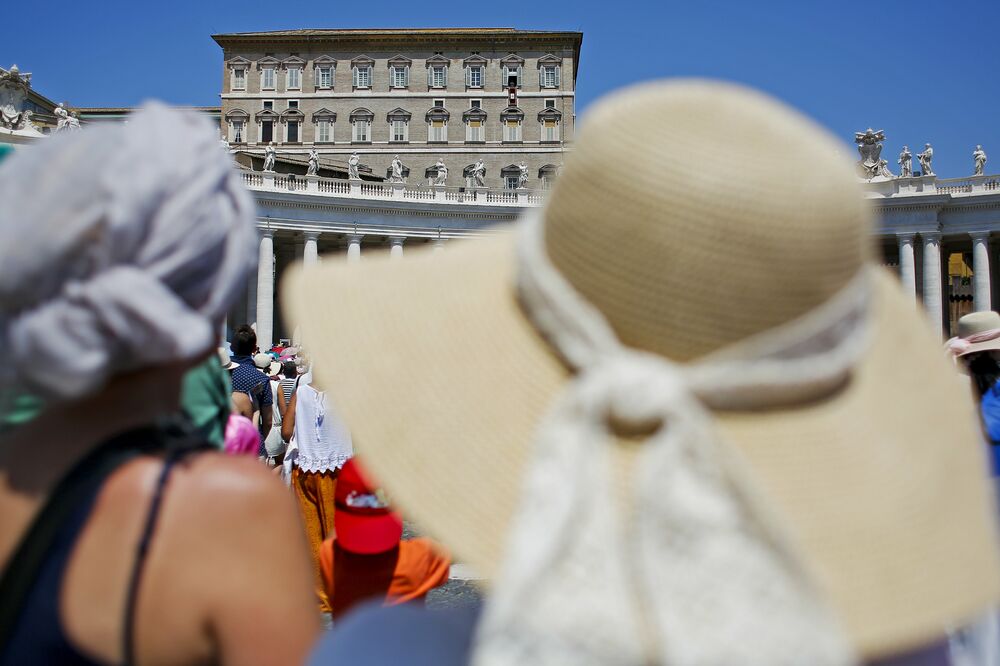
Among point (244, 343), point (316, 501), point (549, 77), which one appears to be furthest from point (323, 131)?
point (316, 501)

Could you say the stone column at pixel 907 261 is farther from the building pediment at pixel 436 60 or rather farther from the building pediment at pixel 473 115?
the building pediment at pixel 436 60

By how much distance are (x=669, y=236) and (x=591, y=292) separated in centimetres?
13

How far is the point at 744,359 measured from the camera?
110cm

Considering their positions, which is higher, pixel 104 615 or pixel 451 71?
pixel 451 71

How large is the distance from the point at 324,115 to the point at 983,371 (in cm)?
5538

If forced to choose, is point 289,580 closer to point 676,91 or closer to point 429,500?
point 429,500

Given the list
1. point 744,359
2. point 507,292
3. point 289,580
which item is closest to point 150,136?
point 507,292

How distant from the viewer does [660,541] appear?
100 cm

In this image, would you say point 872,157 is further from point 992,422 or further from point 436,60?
→ point 992,422

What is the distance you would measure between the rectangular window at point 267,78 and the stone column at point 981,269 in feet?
142

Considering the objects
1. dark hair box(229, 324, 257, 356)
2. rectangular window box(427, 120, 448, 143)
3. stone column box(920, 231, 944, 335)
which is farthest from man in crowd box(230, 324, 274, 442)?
rectangular window box(427, 120, 448, 143)

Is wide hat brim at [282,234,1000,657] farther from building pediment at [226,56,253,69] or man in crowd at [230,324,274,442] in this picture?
building pediment at [226,56,253,69]

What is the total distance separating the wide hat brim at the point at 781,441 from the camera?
3.52 ft

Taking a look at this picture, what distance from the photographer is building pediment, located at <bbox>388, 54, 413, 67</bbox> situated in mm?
56719
